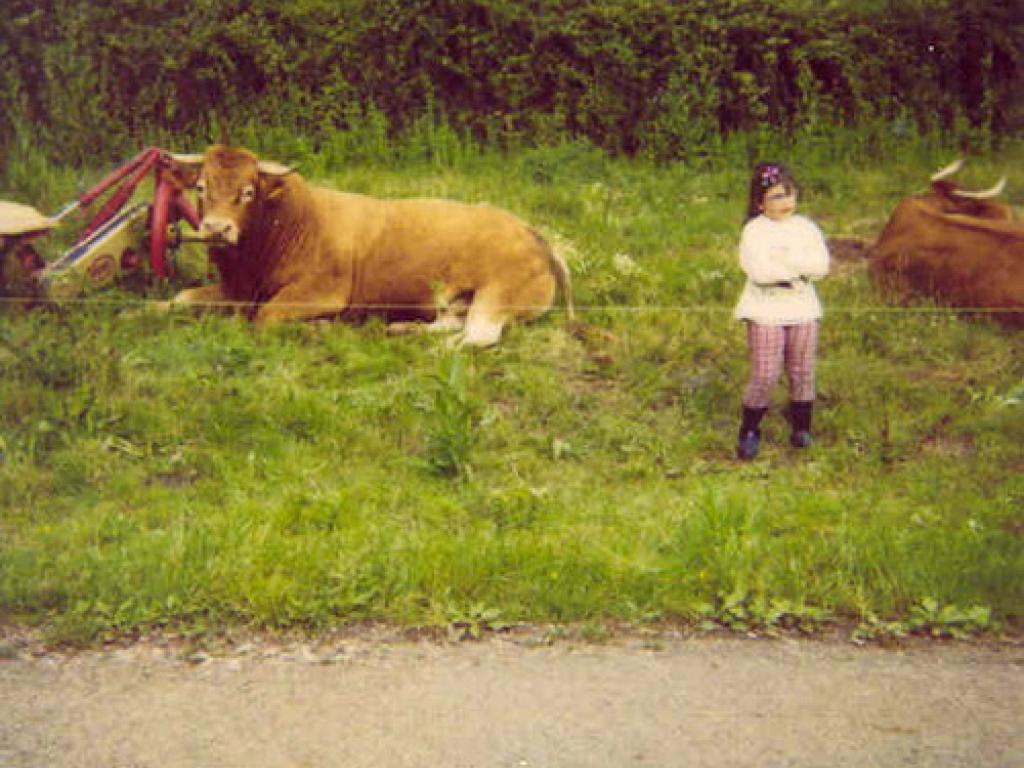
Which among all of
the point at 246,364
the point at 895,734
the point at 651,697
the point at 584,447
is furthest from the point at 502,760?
the point at 246,364

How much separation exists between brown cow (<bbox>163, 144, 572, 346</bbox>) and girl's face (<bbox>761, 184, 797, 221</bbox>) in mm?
2238

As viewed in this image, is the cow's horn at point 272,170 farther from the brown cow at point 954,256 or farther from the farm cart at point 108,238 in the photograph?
the brown cow at point 954,256

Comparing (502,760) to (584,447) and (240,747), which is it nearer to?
(240,747)

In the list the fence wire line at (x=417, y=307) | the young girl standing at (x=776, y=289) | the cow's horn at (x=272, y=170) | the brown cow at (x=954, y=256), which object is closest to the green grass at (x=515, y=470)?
the fence wire line at (x=417, y=307)

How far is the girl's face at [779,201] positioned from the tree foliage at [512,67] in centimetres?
526

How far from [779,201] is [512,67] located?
5658 mm

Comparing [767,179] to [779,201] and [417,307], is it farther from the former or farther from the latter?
[417,307]

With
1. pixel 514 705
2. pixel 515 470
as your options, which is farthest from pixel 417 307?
pixel 514 705

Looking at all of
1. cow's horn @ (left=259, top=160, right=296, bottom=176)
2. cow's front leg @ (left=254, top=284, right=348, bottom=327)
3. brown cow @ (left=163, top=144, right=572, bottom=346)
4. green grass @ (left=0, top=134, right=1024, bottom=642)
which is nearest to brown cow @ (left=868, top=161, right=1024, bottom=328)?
green grass @ (left=0, top=134, right=1024, bottom=642)

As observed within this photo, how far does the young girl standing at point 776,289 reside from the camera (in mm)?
6297

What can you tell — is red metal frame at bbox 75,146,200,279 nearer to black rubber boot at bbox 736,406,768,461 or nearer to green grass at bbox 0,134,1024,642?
green grass at bbox 0,134,1024,642

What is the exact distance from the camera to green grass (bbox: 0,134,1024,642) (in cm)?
490

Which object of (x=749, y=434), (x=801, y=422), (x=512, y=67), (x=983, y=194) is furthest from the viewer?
(x=512, y=67)

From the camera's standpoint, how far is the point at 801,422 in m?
6.58
